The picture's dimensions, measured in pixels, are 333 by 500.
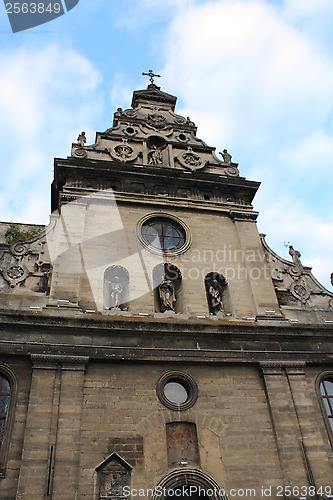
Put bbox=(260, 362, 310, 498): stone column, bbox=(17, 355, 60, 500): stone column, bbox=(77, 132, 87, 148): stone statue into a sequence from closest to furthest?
bbox=(17, 355, 60, 500): stone column, bbox=(260, 362, 310, 498): stone column, bbox=(77, 132, 87, 148): stone statue

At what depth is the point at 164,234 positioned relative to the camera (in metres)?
16.5

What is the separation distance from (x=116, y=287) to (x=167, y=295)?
5.59ft

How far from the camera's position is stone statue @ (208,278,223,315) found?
14.8 metres

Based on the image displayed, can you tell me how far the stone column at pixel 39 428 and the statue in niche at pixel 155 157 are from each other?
957cm

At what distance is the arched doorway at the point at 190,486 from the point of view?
36.5ft

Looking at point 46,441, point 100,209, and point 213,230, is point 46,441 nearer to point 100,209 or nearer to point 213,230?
point 100,209

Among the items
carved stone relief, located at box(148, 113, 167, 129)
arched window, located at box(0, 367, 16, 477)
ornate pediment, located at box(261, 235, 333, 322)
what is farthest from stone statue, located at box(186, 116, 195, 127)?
arched window, located at box(0, 367, 16, 477)

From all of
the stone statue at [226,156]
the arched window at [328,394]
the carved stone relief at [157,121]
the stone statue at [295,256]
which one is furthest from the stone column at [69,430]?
the carved stone relief at [157,121]

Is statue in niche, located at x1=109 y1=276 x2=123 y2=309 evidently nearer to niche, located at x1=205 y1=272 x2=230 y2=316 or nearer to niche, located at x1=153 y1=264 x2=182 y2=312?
niche, located at x1=153 y1=264 x2=182 y2=312

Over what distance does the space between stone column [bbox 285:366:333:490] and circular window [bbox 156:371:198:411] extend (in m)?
2.97

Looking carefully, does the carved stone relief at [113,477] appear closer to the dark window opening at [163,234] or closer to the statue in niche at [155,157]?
the dark window opening at [163,234]

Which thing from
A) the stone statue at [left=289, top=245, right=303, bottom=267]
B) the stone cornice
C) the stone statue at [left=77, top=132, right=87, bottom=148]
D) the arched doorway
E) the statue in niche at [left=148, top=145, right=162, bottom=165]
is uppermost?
the stone statue at [left=77, top=132, right=87, bottom=148]

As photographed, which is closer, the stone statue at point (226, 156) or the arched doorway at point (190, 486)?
the arched doorway at point (190, 486)

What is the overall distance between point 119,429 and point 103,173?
31.0ft
